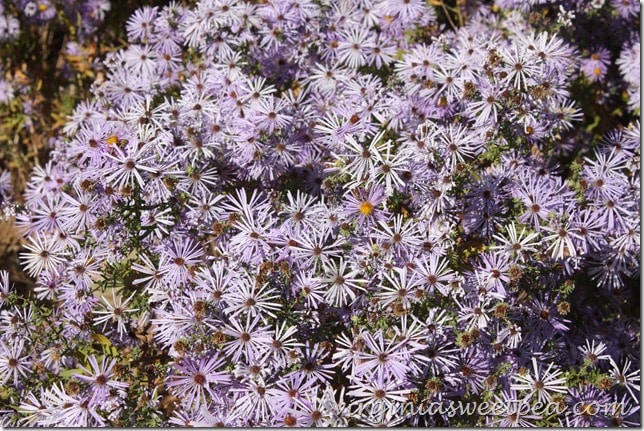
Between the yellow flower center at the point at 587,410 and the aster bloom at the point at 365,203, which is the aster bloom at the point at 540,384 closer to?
the yellow flower center at the point at 587,410

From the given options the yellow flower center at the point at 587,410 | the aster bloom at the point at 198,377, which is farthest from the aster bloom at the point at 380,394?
the yellow flower center at the point at 587,410

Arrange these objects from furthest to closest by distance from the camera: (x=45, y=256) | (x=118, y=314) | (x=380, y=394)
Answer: (x=45, y=256) → (x=118, y=314) → (x=380, y=394)

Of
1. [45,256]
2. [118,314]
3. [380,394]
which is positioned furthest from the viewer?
[45,256]

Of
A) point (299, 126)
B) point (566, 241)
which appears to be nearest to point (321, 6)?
point (299, 126)

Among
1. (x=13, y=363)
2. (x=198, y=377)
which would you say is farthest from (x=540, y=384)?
(x=13, y=363)

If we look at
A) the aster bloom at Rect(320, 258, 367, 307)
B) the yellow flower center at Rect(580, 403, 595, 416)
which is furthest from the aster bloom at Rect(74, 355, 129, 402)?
the yellow flower center at Rect(580, 403, 595, 416)

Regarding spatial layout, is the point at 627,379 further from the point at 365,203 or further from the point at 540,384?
the point at 365,203

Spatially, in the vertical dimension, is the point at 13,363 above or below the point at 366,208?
below

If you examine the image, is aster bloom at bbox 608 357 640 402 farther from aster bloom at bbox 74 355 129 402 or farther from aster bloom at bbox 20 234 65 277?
aster bloom at bbox 20 234 65 277

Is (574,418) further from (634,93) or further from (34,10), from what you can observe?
(34,10)
